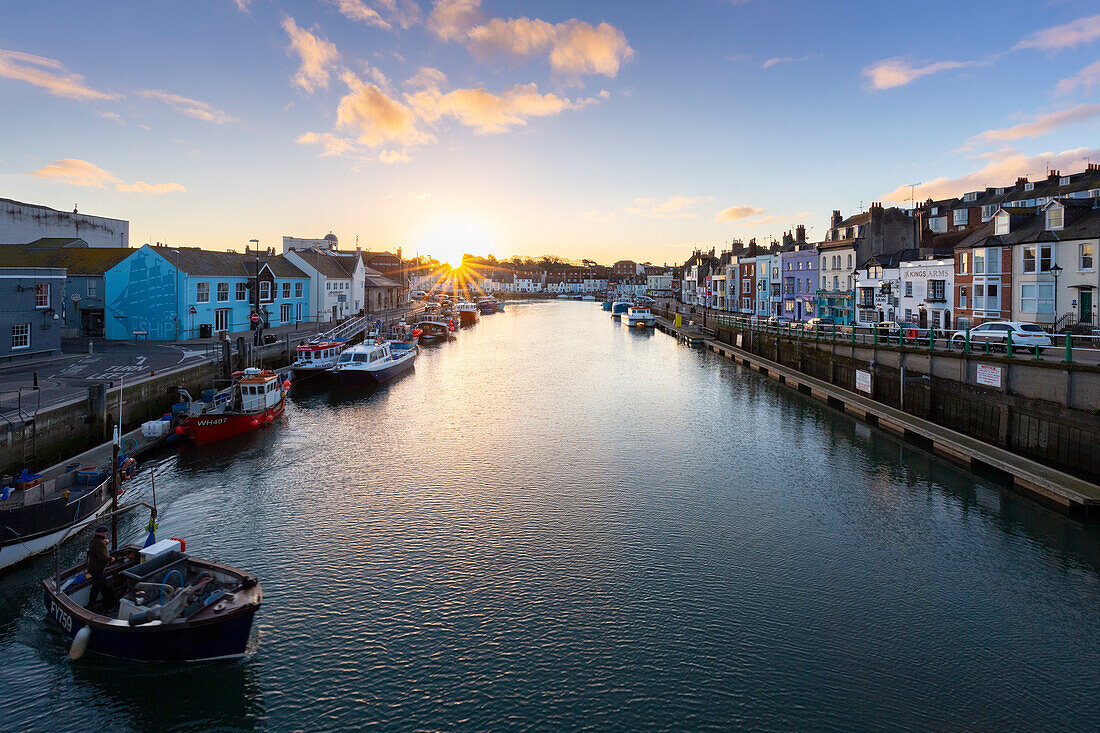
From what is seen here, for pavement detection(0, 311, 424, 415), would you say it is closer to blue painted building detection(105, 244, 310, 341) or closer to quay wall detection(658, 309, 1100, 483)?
blue painted building detection(105, 244, 310, 341)

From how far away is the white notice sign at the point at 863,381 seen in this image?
38094mm

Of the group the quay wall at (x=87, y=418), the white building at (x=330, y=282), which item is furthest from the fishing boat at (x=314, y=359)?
the white building at (x=330, y=282)

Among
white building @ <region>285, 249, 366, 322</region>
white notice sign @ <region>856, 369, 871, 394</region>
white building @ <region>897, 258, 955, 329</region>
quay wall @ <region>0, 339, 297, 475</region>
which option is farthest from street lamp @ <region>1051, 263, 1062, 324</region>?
white building @ <region>285, 249, 366, 322</region>

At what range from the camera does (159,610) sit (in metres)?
13.5

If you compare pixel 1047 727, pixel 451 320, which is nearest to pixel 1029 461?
pixel 1047 727

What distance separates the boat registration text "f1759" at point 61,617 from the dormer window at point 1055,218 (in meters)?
55.6

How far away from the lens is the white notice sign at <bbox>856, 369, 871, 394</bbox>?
3809cm

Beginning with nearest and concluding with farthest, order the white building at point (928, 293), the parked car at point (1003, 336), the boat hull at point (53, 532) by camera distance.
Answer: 1. the boat hull at point (53, 532)
2. the parked car at point (1003, 336)
3. the white building at point (928, 293)

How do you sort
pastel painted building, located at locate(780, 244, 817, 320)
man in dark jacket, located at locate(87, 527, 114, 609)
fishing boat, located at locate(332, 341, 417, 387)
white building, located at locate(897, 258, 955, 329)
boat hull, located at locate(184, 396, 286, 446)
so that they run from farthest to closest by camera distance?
pastel painted building, located at locate(780, 244, 817, 320)
white building, located at locate(897, 258, 955, 329)
fishing boat, located at locate(332, 341, 417, 387)
boat hull, located at locate(184, 396, 286, 446)
man in dark jacket, located at locate(87, 527, 114, 609)

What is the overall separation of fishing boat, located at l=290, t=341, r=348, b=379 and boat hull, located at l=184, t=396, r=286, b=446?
16.5 m

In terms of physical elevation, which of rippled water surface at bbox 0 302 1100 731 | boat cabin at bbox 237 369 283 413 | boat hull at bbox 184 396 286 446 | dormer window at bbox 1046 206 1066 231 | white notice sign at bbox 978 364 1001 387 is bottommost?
rippled water surface at bbox 0 302 1100 731

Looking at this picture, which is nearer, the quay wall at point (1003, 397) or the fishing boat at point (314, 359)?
the quay wall at point (1003, 397)

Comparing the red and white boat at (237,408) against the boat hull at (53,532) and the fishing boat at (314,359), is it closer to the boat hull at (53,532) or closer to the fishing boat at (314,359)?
the boat hull at (53,532)

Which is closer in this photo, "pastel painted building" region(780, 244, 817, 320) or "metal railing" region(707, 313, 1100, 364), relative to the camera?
"metal railing" region(707, 313, 1100, 364)
